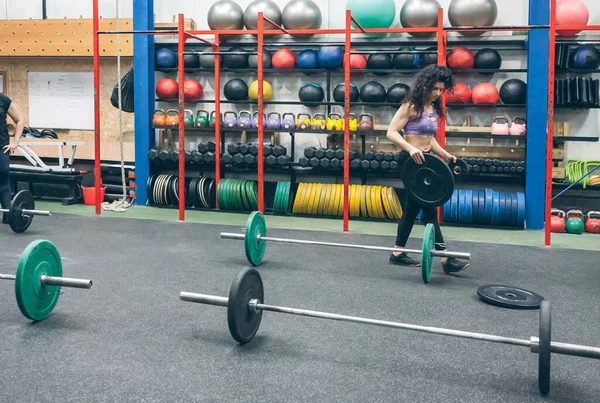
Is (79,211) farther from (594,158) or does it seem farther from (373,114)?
(594,158)

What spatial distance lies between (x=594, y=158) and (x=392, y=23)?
250cm

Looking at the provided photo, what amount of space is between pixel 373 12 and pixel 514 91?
1.56 metres

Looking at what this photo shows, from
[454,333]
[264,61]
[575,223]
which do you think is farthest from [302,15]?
[454,333]

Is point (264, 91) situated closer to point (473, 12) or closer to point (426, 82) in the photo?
point (473, 12)

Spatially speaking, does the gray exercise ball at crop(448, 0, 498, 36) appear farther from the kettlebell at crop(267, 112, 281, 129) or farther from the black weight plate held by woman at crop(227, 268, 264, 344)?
the black weight plate held by woman at crop(227, 268, 264, 344)

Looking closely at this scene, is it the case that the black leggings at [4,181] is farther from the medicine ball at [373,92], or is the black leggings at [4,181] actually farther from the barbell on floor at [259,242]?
the medicine ball at [373,92]

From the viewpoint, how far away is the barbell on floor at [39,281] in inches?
92.7

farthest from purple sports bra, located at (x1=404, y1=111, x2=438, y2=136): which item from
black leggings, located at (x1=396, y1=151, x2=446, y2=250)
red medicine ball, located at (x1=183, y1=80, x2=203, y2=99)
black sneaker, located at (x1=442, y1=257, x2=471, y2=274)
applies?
red medicine ball, located at (x1=183, y1=80, x2=203, y2=99)

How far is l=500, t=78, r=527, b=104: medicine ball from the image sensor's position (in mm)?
5570

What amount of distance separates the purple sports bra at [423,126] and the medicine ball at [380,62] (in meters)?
2.46

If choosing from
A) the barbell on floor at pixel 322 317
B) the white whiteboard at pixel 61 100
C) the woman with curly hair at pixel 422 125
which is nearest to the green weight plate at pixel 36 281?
the barbell on floor at pixel 322 317

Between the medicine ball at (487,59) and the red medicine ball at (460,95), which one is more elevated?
the medicine ball at (487,59)

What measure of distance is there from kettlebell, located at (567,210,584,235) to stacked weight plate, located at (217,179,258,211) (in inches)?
118

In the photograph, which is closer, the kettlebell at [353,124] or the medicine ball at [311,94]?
the kettlebell at [353,124]
